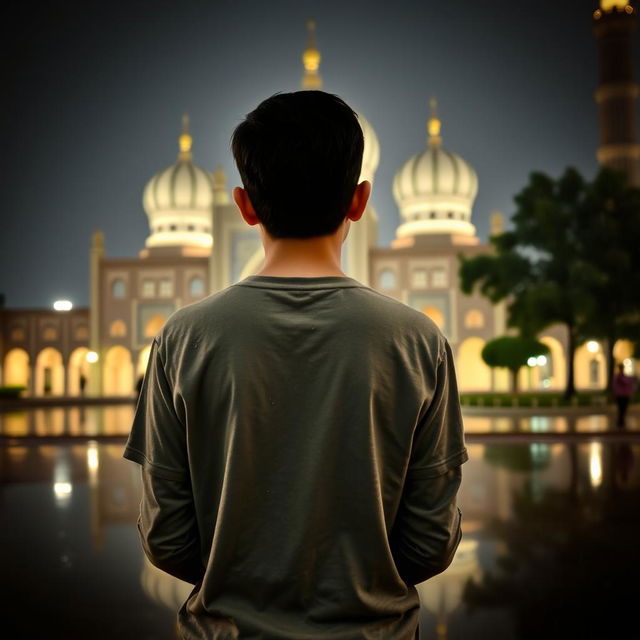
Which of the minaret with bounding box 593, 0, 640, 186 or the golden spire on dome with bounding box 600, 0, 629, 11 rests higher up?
the golden spire on dome with bounding box 600, 0, 629, 11

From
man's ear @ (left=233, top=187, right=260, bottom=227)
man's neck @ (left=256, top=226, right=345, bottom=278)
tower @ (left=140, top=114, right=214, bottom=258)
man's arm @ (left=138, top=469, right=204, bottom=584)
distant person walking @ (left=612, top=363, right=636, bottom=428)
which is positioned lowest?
distant person walking @ (left=612, top=363, right=636, bottom=428)

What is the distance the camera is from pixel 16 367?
37625mm

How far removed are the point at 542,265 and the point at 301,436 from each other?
803 inches

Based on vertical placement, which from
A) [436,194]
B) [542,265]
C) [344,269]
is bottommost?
[542,265]

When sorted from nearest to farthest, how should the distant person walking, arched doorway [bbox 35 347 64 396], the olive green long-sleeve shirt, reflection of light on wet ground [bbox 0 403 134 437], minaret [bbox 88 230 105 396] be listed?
the olive green long-sleeve shirt < reflection of light on wet ground [bbox 0 403 134 437] < the distant person walking < minaret [bbox 88 230 105 396] < arched doorway [bbox 35 347 64 396]

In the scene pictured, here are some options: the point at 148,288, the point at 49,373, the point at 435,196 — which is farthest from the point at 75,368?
the point at 435,196

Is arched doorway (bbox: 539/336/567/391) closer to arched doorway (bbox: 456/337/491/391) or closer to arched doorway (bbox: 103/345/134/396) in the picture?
arched doorway (bbox: 456/337/491/391)

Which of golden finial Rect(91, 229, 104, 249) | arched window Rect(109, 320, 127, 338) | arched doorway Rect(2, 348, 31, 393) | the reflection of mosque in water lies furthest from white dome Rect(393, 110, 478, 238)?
the reflection of mosque in water

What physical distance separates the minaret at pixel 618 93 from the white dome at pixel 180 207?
19442mm

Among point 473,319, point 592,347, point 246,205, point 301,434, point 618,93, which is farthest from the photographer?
point 473,319

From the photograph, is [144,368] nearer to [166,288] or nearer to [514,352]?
[166,288]

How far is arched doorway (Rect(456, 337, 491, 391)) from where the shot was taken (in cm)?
3350

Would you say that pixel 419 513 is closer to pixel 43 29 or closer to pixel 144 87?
pixel 43 29

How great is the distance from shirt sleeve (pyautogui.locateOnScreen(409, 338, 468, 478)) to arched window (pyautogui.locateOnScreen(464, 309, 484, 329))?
3265cm
